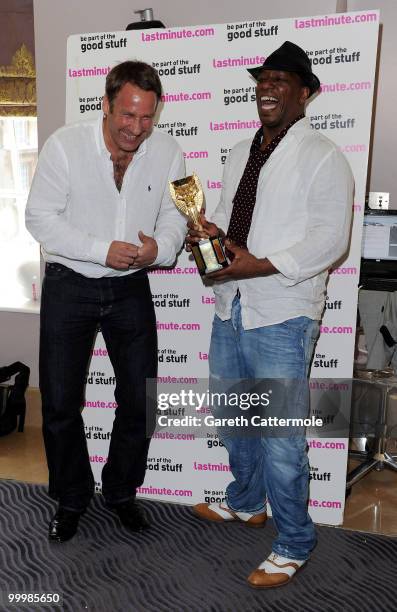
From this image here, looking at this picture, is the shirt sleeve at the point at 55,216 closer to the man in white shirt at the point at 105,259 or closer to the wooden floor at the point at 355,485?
the man in white shirt at the point at 105,259

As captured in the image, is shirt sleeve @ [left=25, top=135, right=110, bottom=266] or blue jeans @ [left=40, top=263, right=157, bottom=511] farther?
blue jeans @ [left=40, top=263, right=157, bottom=511]

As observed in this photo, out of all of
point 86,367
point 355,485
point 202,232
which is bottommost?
point 355,485

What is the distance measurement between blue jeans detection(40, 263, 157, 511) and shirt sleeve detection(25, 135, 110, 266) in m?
0.15

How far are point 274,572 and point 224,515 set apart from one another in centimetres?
44

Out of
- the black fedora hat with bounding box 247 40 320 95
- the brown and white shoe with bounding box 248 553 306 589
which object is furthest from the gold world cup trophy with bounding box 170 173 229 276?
the brown and white shoe with bounding box 248 553 306 589

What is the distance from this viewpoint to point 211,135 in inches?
104

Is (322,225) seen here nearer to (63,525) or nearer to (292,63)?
(292,63)

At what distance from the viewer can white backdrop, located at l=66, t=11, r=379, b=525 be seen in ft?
8.07

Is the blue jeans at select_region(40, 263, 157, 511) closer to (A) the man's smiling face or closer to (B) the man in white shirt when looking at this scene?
(B) the man in white shirt

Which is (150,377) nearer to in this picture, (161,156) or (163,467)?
(163,467)

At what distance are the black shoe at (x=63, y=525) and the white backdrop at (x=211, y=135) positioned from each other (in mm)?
383

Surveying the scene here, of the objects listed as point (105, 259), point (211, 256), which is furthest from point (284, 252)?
point (105, 259)

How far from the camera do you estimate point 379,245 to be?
3326 millimetres

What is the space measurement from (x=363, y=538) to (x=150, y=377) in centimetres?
107
